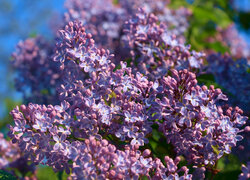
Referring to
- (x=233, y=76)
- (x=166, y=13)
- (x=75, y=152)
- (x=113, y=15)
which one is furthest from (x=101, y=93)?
(x=166, y=13)

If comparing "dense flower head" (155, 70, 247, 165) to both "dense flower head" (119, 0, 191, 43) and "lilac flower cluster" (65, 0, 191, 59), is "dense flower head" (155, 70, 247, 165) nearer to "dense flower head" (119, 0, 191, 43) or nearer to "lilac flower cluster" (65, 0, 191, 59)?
"lilac flower cluster" (65, 0, 191, 59)

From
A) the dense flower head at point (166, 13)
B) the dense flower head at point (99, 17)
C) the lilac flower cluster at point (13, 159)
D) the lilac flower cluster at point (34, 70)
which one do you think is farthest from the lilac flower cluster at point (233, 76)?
the lilac flower cluster at point (13, 159)

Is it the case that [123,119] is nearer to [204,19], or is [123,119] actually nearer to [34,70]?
[34,70]

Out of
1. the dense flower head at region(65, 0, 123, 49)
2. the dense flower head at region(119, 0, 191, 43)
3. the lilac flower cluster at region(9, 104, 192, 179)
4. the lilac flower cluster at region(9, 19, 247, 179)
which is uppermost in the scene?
the dense flower head at region(119, 0, 191, 43)

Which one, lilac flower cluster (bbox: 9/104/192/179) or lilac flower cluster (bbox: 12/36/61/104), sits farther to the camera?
lilac flower cluster (bbox: 12/36/61/104)

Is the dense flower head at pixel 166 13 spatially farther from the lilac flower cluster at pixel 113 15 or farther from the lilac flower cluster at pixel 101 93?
the lilac flower cluster at pixel 101 93

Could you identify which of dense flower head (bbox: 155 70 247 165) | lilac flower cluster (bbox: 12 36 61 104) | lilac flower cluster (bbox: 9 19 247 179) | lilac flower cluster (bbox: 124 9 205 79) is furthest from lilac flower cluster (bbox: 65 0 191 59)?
dense flower head (bbox: 155 70 247 165)

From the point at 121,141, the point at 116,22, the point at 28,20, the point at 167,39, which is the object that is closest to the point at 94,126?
the point at 121,141
